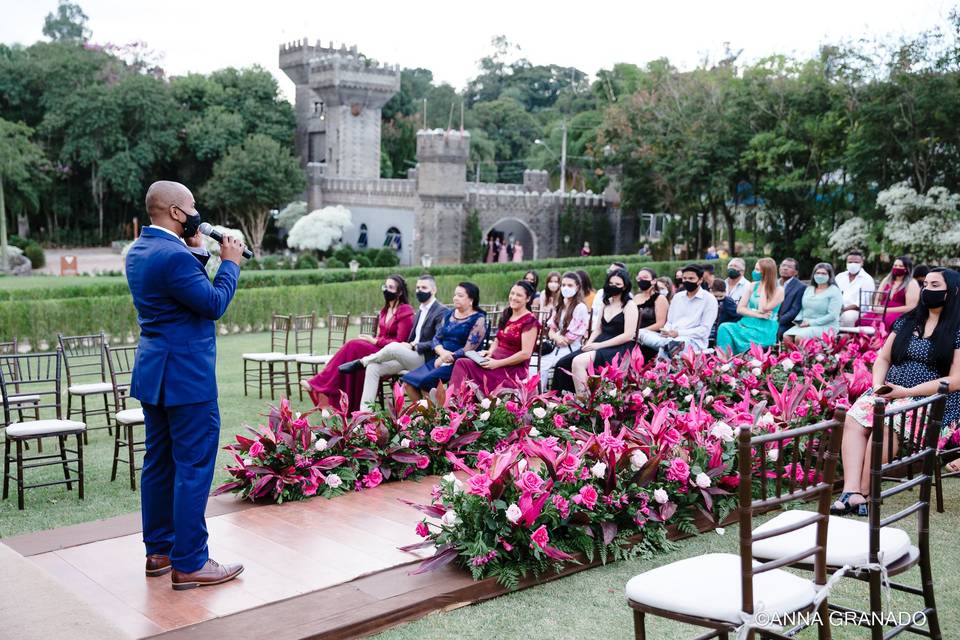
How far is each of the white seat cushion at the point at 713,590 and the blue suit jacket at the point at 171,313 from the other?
7.23 ft

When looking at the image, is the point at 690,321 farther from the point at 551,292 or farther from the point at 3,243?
the point at 3,243

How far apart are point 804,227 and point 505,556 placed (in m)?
31.0

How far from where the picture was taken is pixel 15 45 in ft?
146

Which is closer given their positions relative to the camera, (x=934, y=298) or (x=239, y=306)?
(x=934, y=298)

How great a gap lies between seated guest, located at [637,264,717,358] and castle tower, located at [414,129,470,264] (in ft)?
96.5

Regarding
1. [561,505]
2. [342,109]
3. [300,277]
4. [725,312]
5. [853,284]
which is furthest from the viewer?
[342,109]

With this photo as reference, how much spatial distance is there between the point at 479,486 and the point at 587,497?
604 mm

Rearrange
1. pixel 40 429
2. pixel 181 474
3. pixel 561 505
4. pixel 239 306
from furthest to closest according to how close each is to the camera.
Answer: pixel 239 306
pixel 40 429
pixel 561 505
pixel 181 474

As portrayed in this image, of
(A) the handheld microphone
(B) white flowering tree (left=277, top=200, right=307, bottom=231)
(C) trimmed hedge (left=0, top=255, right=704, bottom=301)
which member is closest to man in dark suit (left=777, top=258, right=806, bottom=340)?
(A) the handheld microphone

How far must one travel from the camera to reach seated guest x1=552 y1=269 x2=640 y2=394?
8.62 m

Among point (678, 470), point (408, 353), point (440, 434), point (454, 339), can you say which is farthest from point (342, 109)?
point (678, 470)

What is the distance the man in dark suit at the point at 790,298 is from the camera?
1073 centimetres

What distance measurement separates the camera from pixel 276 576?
14.4 feet

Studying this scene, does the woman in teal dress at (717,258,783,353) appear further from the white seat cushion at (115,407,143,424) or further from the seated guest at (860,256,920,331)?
the white seat cushion at (115,407,143,424)
